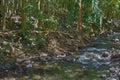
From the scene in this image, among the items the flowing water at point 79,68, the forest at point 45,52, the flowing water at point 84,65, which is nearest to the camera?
the flowing water at point 79,68

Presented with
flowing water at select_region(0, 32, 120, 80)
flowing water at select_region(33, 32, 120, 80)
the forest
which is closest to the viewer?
flowing water at select_region(0, 32, 120, 80)

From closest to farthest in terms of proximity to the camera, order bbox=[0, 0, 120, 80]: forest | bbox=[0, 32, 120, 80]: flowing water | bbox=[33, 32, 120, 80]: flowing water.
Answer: bbox=[0, 32, 120, 80]: flowing water, bbox=[33, 32, 120, 80]: flowing water, bbox=[0, 0, 120, 80]: forest

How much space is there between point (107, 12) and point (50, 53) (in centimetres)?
3235

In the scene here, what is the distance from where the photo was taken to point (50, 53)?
24453 millimetres

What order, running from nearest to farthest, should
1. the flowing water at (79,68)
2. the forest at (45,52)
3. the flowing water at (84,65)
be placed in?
1. the flowing water at (79,68)
2. the flowing water at (84,65)
3. the forest at (45,52)

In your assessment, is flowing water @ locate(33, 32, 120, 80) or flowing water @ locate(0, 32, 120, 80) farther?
flowing water @ locate(33, 32, 120, 80)

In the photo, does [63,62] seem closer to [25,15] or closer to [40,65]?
[40,65]

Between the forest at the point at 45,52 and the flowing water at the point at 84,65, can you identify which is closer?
the flowing water at the point at 84,65

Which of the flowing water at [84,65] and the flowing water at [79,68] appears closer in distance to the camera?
the flowing water at [79,68]

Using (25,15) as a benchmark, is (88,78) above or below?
below

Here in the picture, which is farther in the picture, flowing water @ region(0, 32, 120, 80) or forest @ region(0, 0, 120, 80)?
forest @ region(0, 0, 120, 80)

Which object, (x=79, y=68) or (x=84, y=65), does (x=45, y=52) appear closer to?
(x=84, y=65)

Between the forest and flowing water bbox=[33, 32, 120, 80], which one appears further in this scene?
the forest

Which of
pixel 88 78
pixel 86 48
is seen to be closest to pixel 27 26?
pixel 86 48
